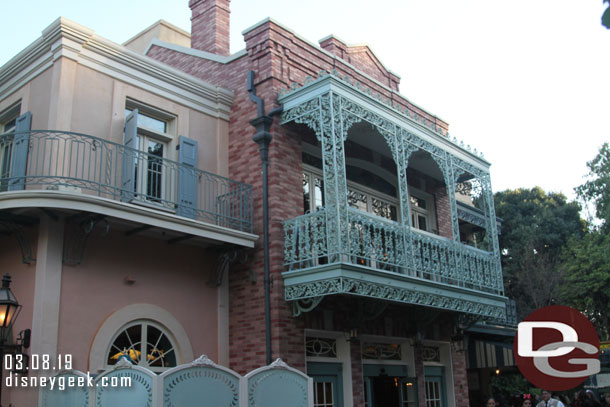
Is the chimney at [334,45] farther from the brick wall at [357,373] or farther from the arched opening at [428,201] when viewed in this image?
the brick wall at [357,373]

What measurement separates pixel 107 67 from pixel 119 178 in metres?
1.91

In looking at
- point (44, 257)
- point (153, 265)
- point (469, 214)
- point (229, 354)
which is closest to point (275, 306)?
point (229, 354)

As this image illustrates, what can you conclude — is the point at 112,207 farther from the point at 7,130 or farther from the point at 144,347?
the point at 7,130

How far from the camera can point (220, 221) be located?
1084cm

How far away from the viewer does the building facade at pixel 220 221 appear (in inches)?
344

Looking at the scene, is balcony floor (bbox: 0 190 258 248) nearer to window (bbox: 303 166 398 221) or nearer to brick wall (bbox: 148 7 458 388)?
brick wall (bbox: 148 7 458 388)

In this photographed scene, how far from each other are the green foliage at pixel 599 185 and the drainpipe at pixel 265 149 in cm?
1918

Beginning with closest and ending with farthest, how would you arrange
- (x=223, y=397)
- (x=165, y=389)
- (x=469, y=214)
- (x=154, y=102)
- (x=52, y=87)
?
(x=165, y=389) < (x=223, y=397) < (x=52, y=87) < (x=154, y=102) < (x=469, y=214)

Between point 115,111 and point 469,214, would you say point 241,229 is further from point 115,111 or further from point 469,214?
point 469,214

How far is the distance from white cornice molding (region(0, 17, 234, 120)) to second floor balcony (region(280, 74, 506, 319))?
163 cm

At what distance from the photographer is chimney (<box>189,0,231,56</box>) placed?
14.4 meters

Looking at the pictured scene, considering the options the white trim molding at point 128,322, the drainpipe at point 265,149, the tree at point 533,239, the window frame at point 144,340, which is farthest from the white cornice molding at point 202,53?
the tree at point 533,239

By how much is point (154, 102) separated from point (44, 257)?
11.5ft

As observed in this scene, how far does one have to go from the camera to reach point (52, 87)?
9.38 metres
